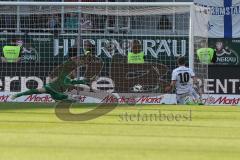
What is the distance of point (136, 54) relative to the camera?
13055mm

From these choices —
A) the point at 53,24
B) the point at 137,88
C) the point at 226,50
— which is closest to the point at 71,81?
the point at 137,88

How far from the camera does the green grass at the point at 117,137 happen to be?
2.93 m

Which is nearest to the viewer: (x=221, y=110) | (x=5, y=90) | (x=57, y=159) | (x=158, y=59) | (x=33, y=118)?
(x=57, y=159)

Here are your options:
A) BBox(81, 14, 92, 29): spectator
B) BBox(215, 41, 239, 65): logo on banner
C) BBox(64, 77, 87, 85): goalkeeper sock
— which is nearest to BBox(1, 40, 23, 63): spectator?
BBox(81, 14, 92, 29): spectator

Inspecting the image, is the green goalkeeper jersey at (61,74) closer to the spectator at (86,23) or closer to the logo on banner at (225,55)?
the spectator at (86,23)

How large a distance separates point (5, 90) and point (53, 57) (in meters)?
1.34

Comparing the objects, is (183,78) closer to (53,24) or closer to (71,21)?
(71,21)

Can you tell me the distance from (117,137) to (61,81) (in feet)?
24.2

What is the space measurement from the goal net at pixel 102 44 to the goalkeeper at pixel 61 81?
0.34ft

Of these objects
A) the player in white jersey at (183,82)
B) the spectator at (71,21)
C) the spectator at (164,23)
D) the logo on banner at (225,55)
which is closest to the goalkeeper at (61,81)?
the spectator at (71,21)

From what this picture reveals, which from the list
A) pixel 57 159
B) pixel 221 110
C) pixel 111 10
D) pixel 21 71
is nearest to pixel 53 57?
pixel 21 71

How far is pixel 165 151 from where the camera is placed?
3.00 meters

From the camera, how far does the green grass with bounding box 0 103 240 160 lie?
293 centimetres

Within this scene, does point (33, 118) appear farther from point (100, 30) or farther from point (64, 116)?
A: point (100, 30)
